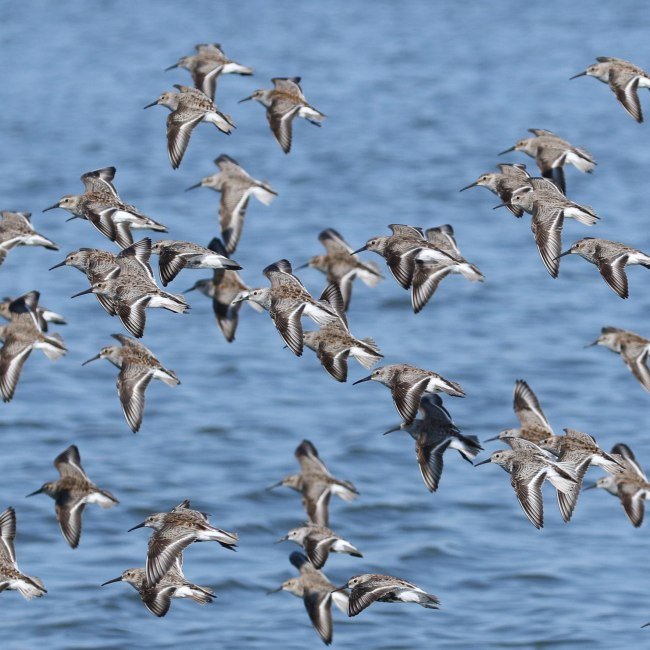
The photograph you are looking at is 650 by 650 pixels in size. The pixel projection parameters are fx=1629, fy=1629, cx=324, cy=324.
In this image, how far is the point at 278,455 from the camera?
20.8 metres

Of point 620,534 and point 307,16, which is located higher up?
point 307,16

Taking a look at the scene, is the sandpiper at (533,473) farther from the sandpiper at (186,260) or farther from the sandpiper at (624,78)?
the sandpiper at (624,78)

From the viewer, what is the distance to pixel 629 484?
512 inches

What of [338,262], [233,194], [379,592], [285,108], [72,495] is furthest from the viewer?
[338,262]

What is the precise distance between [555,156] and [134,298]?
4119 mm

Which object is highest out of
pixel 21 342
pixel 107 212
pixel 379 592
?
pixel 107 212

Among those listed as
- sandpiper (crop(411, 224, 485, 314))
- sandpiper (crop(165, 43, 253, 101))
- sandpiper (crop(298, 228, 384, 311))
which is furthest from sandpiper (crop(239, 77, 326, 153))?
sandpiper (crop(411, 224, 485, 314))

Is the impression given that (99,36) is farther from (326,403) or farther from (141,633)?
(141,633)

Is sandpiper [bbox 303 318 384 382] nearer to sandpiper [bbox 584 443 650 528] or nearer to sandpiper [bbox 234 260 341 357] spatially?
sandpiper [bbox 234 260 341 357]

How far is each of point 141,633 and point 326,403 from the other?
7.36 m

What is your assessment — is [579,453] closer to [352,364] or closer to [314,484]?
[314,484]

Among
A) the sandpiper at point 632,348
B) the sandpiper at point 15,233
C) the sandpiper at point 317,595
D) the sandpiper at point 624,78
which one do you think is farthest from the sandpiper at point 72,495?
the sandpiper at point 624,78

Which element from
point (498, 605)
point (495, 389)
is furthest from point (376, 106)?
point (498, 605)

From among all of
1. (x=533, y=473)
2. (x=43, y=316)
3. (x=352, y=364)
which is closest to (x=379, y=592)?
(x=533, y=473)
